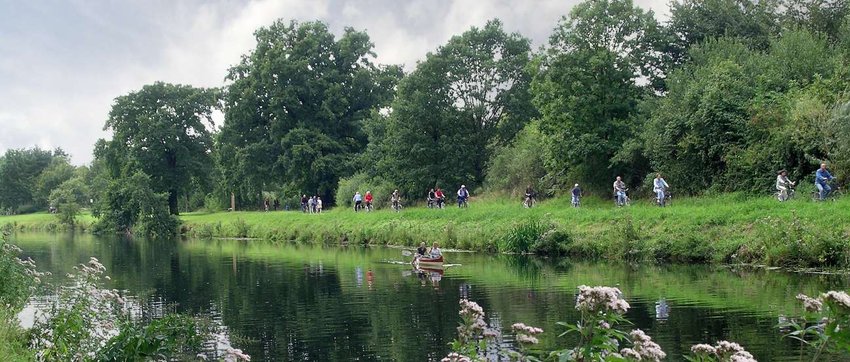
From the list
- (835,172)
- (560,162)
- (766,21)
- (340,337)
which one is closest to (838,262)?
(835,172)

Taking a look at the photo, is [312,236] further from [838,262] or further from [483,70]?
[838,262]

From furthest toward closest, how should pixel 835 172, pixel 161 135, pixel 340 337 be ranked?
1. pixel 161 135
2. pixel 835 172
3. pixel 340 337

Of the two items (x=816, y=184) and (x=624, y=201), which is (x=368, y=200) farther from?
(x=816, y=184)

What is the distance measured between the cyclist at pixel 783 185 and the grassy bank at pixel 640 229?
776mm

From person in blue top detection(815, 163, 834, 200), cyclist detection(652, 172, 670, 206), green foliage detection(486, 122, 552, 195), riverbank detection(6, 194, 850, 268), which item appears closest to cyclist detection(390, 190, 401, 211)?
riverbank detection(6, 194, 850, 268)

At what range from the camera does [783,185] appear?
109ft

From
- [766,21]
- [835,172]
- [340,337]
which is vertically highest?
[766,21]

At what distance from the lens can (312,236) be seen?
58.7m

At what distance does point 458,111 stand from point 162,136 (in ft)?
121

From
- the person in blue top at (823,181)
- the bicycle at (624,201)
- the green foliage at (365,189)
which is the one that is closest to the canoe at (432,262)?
the bicycle at (624,201)

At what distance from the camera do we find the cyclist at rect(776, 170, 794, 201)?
33125 millimetres

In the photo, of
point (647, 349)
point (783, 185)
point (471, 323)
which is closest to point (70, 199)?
point (783, 185)

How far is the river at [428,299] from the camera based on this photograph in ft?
59.0

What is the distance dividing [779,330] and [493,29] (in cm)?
4719
